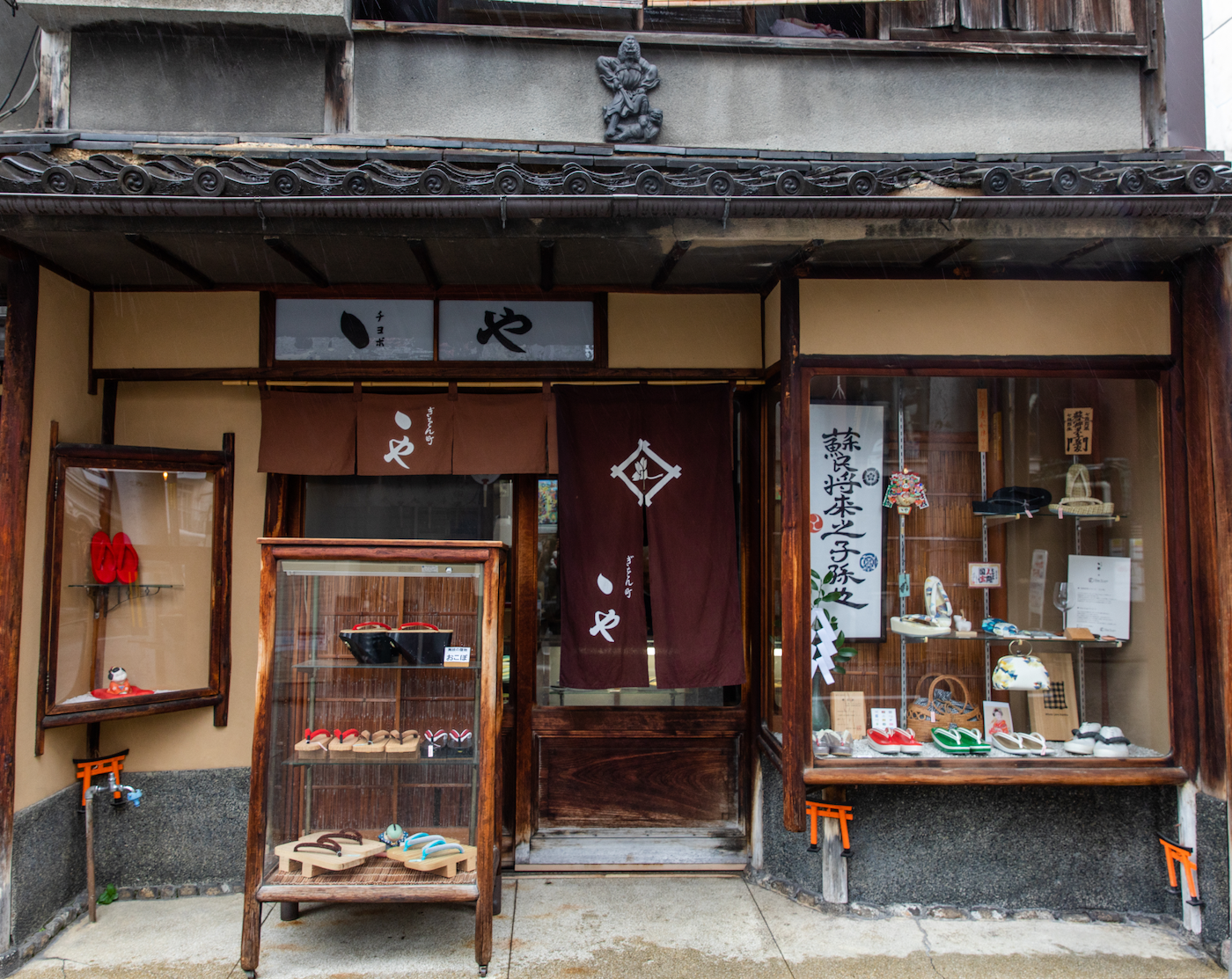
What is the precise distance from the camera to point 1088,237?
14.1 ft

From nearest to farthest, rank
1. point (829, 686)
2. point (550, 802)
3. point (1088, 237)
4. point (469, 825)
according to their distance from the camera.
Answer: point (1088, 237)
point (469, 825)
point (829, 686)
point (550, 802)

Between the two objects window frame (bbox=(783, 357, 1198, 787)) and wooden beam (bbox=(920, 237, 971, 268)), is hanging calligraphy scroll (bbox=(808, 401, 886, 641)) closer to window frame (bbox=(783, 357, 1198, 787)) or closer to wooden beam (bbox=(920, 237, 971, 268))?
window frame (bbox=(783, 357, 1198, 787))

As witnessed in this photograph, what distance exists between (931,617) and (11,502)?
6.18 m

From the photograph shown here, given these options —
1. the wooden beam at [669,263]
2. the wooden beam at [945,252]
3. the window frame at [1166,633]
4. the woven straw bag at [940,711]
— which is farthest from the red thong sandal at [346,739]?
the wooden beam at [945,252]

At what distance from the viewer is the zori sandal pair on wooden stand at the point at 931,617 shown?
5.34m

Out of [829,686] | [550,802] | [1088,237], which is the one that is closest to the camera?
[1088,237]

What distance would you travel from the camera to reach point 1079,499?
5375mm

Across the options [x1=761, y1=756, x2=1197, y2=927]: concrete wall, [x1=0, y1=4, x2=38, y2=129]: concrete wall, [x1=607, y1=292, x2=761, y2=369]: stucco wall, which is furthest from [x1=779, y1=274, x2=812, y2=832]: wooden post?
[x1=0, y1=4, x2=38, y2=129]: concrete wall

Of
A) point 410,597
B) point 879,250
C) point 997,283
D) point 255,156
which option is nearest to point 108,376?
point 255,156

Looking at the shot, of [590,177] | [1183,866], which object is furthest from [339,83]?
[1183,866]

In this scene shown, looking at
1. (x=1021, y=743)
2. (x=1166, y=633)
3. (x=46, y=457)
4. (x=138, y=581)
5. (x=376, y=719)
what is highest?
(x=46, y=457)

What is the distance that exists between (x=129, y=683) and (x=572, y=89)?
5448mm

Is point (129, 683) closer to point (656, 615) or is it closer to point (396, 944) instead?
point (396, 944)

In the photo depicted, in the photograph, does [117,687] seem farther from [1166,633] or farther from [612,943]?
[1166,633]
